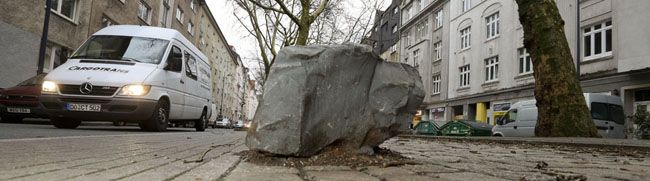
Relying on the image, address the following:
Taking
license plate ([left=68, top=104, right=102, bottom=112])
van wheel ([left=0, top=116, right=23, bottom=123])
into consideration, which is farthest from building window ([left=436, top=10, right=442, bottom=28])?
license plate ([left=68, top=104, right=102, bottom=112])

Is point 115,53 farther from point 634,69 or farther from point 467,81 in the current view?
point 467,81

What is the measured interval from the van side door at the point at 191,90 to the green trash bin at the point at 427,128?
14302 mm

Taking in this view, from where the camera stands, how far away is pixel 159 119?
27.0 feet

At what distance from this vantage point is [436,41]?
31.6 m

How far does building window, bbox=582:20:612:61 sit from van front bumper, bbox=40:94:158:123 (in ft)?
55.4

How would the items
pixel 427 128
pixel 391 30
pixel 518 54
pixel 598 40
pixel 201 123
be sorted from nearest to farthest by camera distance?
pixel 201 123, pixel 598 40, pixel 518 54, pixel 427 128, pixel 391 30

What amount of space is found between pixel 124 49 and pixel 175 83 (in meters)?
1.20

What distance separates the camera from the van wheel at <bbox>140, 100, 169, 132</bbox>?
7988 mm

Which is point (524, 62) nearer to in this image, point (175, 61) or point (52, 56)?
point (175, 61)

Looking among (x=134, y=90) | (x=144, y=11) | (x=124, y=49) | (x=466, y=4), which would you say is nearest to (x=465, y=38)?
(x=466, y=4)

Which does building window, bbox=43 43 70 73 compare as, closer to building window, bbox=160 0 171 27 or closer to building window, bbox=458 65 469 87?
building window, bbox=160 0 171 27

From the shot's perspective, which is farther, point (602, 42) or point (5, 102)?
point (602, 42)

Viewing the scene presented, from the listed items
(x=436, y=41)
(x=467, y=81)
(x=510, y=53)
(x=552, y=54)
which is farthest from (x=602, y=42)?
(x=436, y=41)

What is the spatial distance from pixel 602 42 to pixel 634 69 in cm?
229
